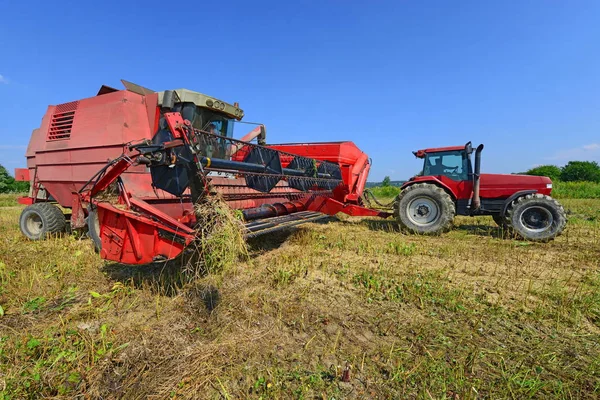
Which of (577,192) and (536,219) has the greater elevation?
(577,192)

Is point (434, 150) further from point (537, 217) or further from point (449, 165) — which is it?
point (537, 217)

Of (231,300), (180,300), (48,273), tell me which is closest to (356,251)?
(231,300)

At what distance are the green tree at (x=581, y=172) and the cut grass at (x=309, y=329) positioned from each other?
189ft

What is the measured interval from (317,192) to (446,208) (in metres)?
2.50

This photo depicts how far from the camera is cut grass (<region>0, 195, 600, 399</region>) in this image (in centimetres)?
167

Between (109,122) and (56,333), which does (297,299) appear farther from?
(109,122)

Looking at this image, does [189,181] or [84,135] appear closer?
[189,181]

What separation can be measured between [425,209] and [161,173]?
16.2 ft

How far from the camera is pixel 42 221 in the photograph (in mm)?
5383

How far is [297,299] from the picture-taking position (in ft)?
8.87

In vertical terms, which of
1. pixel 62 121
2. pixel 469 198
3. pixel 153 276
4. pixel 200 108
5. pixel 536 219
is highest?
pixel 200 108

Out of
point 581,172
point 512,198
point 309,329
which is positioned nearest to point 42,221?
point 309,329

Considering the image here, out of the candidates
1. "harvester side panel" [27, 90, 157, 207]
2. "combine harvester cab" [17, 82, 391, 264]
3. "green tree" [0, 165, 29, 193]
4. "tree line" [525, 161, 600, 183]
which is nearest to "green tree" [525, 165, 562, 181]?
→ "tree line" [525, 161, 600, 183]

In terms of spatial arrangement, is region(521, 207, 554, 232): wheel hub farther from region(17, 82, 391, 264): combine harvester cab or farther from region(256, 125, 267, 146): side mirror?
region(256, 125, 267, 146): side mirror
